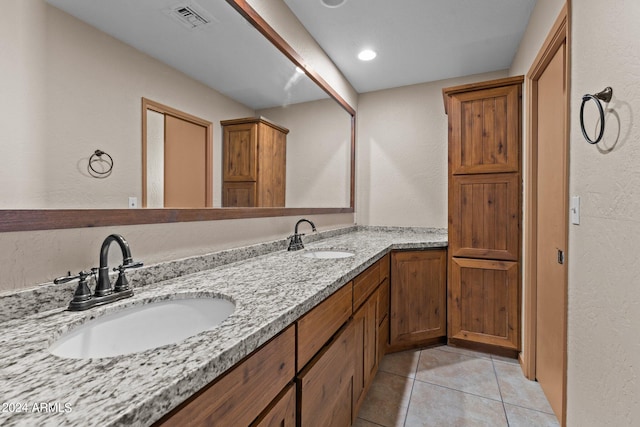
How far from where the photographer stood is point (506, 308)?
7.11ft

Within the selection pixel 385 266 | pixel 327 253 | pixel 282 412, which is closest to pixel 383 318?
pixel 385 266

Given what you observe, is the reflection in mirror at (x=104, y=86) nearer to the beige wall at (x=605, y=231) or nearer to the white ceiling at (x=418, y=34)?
the white ceiling at (x=418, y=34)

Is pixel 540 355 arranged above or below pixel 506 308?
below

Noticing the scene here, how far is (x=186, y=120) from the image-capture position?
1.24 metres

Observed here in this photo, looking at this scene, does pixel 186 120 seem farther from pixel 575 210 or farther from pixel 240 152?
pixel 575 210

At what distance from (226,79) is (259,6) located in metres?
0.54

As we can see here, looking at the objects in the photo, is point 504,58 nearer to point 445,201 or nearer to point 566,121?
point 445,201

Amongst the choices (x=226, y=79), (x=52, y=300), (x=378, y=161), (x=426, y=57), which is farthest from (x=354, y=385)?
(x=426, y=57)

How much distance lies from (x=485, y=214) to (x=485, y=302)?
0.66m

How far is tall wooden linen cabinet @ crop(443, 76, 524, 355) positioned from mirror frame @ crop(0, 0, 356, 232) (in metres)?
1.17

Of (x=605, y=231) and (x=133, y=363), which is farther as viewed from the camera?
(x=605, y=231)

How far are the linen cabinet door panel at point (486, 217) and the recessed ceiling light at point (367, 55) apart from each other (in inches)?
48.8

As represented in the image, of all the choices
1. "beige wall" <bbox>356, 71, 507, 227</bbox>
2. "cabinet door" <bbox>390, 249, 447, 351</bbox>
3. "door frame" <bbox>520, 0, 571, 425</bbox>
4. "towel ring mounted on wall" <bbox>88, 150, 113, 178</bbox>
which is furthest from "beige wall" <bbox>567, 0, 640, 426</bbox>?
"beige wall" <bbox>356, 71, 507, 227</bbox>

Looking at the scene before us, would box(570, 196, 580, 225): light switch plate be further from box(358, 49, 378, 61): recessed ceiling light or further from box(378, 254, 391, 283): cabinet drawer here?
box(358, 49, 378, 61): recessed ceiling light
